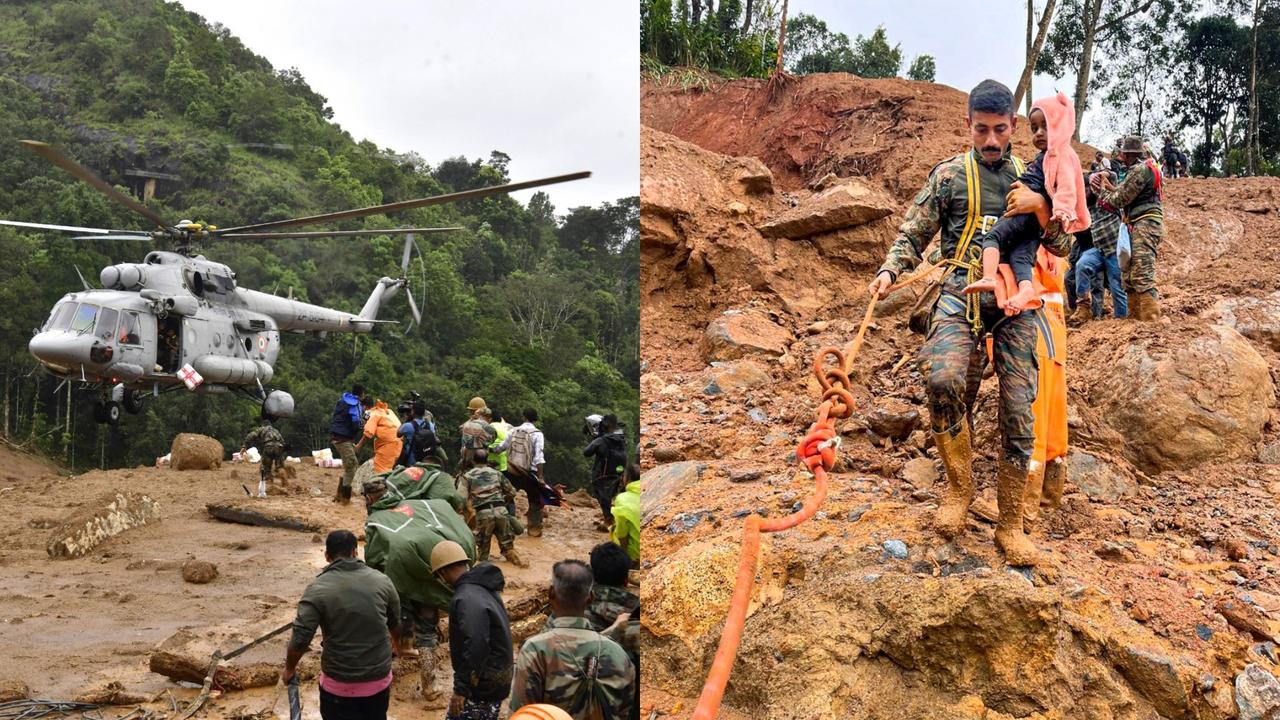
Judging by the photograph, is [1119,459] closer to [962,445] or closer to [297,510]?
[962,445]

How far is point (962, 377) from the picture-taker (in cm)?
327

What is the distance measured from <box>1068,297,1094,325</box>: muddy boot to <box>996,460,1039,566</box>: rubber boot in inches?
79.6

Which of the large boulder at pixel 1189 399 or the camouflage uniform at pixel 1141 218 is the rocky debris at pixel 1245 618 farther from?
the camouflage uniform at pixel 1141 218

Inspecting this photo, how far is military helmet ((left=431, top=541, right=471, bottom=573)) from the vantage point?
479 cm

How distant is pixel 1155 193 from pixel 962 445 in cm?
201

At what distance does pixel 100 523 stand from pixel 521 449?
195 inches

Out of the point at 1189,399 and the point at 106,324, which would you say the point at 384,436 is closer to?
the point at 106,324

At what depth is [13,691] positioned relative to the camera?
6.38 meters

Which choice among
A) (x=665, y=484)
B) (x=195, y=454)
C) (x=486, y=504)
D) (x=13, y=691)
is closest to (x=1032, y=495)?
(x=665, y=484)

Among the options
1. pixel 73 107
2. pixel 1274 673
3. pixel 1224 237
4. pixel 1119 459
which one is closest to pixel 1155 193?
pixel 1224 237

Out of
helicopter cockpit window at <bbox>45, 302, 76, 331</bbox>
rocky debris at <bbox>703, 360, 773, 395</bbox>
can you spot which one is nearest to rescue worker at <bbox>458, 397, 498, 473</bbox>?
rocky debris at <bbox>703, 360, 773, 395</bbox>

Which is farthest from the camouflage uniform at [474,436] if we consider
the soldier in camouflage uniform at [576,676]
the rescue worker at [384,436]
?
the soldier in camouflage uniform at [576,676]

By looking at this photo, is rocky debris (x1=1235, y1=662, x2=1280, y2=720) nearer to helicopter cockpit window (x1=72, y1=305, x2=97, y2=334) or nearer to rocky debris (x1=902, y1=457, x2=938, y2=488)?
rocky debris (x1=902, y1=457, x2=938, y2=488)

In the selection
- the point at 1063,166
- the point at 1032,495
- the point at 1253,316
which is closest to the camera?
the point at 1063,166
